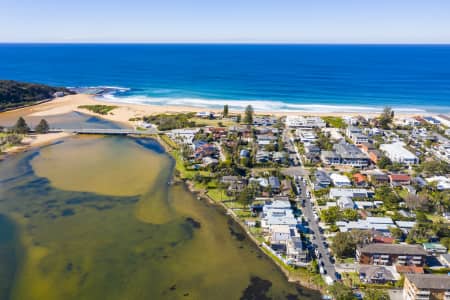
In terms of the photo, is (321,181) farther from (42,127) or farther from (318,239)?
(42,127)

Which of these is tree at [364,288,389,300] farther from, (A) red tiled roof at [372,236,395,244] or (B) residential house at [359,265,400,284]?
(A) red tiled roof at [372,236,395,244]

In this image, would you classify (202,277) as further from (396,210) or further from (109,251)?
(396,210)

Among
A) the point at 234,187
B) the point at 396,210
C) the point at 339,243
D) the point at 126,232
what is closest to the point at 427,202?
the point at 396,210

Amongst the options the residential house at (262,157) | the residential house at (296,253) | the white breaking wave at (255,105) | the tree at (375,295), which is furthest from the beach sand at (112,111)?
the tree at (375,295)

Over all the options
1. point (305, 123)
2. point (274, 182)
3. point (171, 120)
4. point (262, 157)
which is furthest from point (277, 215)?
point (171, 120)

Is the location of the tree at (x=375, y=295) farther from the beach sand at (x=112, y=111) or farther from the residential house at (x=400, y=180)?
the beach sand at (x=112, y=111)

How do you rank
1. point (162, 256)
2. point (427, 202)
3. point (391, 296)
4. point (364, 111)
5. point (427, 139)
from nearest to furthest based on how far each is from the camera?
point (391, 296) → point (162, 256) → point (427, 202) → point (427, 139) → point (364, 111)
